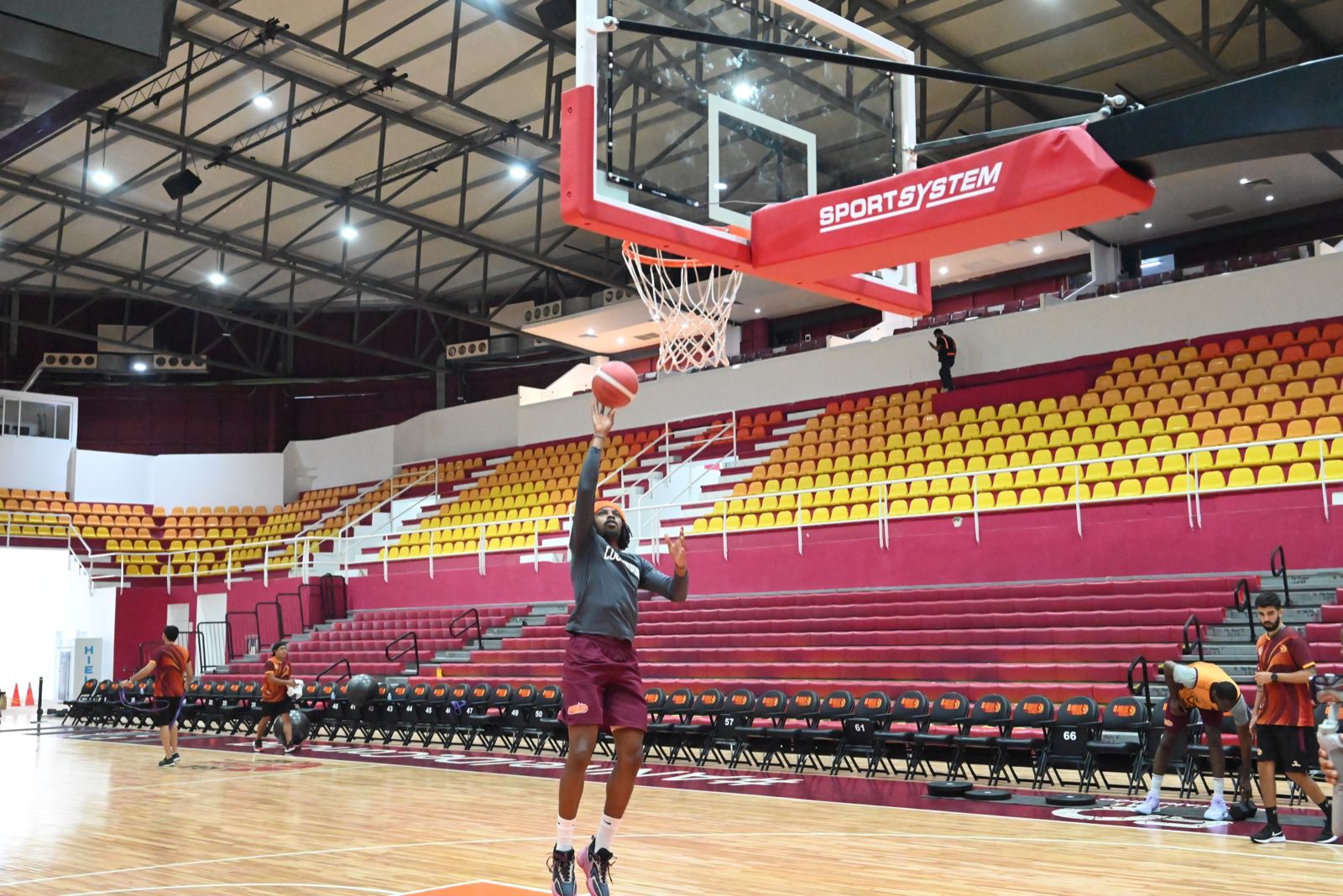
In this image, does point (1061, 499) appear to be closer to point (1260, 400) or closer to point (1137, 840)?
point (1260, 400)

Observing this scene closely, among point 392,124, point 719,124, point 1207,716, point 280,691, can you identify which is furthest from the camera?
point 392,124

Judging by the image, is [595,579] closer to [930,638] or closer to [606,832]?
[606,832]

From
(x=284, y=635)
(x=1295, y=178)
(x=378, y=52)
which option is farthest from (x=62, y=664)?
(x=1295, y=178)

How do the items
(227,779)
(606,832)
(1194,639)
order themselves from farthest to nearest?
(1194,639), (227,779), (606,832)

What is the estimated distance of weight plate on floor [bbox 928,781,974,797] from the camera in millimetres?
8868

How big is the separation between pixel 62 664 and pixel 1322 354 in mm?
22117

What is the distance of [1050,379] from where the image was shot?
18375 mm

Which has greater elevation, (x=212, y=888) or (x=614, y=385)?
(x=614, y=385)

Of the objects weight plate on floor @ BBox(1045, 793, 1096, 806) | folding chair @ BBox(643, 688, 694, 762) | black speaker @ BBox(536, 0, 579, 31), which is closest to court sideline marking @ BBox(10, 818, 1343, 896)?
weight plate on floor @ BBox(1045, 793, 1096, 806)

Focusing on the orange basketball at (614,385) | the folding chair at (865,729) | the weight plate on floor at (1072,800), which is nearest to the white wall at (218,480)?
the folding chair at (865,729)

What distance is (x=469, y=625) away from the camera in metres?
18.0

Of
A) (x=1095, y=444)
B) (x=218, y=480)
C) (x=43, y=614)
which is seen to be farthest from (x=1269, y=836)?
(x=218, y=480)

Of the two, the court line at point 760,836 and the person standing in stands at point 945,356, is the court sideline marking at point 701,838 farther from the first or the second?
the person standing in stands at point 945,356

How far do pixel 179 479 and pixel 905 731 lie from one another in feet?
71.1
